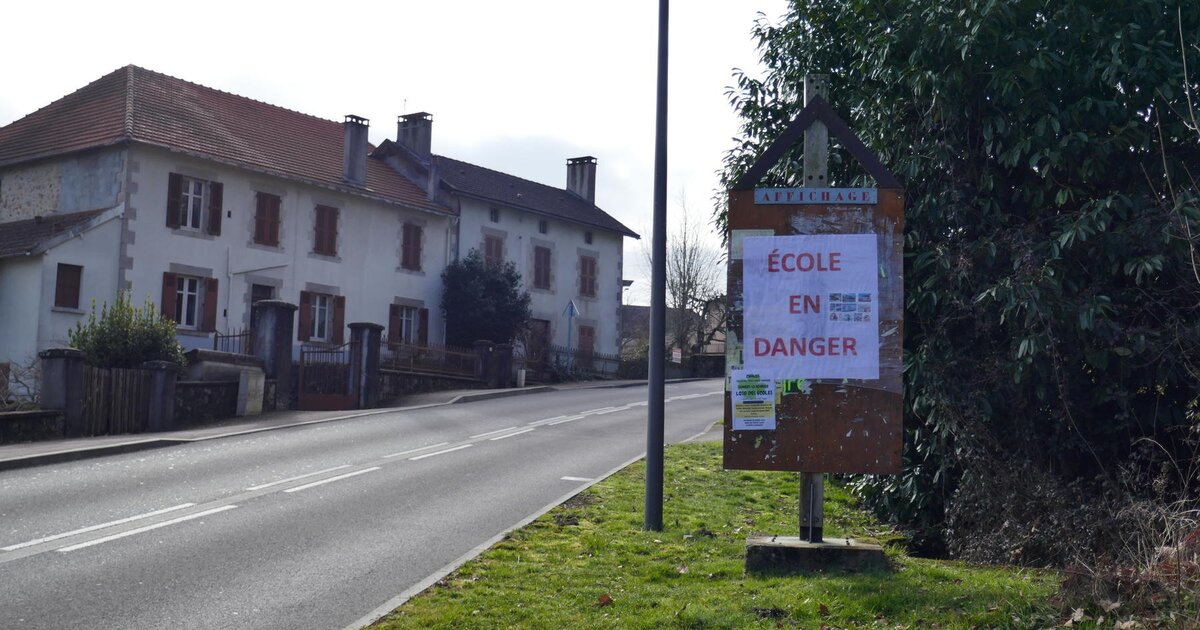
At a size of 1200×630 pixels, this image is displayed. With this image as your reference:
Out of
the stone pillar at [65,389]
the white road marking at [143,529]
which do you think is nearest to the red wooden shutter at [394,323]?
the stone pillar at [65,389]

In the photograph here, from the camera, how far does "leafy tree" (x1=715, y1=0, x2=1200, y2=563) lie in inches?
336

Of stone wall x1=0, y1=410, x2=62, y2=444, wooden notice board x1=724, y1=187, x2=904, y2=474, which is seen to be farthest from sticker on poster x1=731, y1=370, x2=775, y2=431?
stone wall x1=0, y1=410, x2=62, y2=444

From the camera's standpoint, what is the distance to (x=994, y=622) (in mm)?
6102

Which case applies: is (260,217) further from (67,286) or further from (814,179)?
(814,179)

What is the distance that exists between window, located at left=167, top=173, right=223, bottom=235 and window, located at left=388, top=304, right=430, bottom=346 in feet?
26.0

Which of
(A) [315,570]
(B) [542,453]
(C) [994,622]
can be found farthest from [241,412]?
(C) [994,622]

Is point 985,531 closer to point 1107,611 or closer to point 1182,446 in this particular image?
point 1182,446

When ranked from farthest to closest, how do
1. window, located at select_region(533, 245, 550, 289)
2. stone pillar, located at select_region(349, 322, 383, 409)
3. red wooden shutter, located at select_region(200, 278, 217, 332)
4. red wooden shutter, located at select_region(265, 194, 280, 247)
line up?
1. window, located at select_region(533, 245, 550, 289)
2. red wooden shutter, located at select_region(265, 194, 280, 247)
3. red wooden shutter, located at select_region(200, 278, 217, 332)
4. stone pillar, located at select_region(349, 322, 383, 409)

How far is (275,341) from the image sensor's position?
24359 mm

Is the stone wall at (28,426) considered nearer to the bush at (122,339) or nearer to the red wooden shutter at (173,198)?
the bush at (122,339)

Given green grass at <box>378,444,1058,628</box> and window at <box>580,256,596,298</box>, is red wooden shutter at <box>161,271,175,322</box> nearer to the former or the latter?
window at <box>580,256,596,298</box>

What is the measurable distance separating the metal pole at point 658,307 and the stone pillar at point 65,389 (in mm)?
12646

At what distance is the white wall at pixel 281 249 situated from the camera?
97.9 ft

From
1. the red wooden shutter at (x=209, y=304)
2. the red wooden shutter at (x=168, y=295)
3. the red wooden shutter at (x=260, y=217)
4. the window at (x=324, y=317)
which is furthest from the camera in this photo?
the window at (x=324, y=317)
